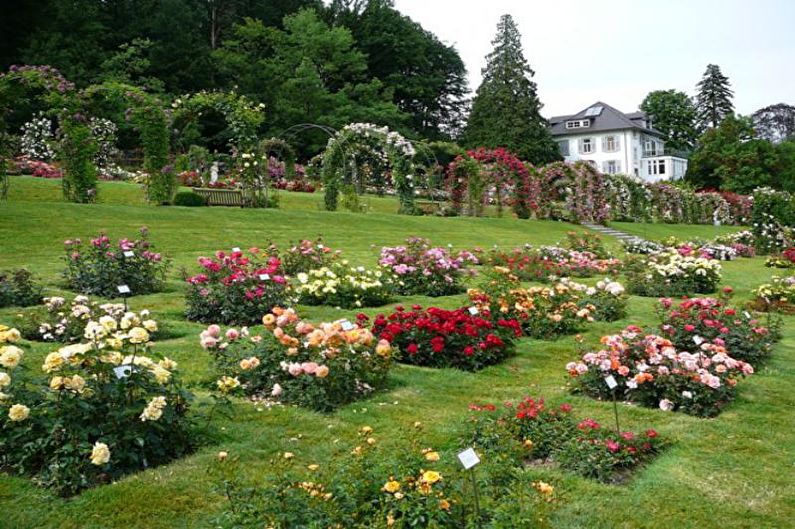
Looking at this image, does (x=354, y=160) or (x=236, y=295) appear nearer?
(x=236, y=295)

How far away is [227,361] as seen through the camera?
5090mm

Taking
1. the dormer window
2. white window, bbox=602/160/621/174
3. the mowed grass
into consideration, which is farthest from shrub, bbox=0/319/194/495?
the dormer window

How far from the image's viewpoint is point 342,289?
8.70 m

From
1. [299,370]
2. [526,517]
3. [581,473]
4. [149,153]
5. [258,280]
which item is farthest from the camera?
[149,153]

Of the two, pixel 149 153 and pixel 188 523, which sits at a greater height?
pixel 149 153

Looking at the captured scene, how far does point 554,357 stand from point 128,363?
4180 millimetres

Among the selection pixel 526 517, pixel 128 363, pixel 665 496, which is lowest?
pixel 665 496

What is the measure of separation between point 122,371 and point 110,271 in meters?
5.31

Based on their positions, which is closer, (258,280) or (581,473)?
(581,473)

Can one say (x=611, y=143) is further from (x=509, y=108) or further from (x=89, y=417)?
(x=89, y=417)

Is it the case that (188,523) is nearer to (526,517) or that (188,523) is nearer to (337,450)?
(337,450)

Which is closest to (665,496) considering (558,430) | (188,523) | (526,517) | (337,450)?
(558,430)

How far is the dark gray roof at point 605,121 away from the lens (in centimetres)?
5638

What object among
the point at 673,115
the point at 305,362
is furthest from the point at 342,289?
the point at 673,115
